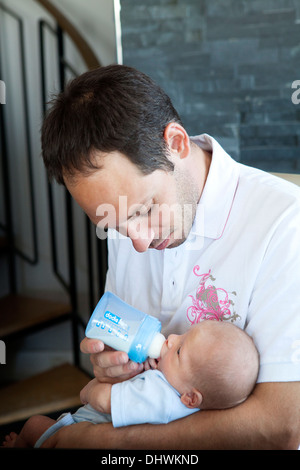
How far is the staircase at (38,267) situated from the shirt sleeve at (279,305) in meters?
1.35

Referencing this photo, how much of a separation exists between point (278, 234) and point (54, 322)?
1.90 meters

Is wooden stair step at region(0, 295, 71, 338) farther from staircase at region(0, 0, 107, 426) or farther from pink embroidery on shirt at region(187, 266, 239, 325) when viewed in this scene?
pink embroidery on shirt at region(187, 266, 239, 325)

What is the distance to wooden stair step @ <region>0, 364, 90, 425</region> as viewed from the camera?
241 centimetres

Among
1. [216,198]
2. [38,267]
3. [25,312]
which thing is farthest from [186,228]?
[38,267]

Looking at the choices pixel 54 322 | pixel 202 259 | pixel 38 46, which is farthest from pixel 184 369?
pixel 38 46

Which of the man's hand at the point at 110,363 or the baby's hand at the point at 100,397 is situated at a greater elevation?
the man's hand at the point at 110,363

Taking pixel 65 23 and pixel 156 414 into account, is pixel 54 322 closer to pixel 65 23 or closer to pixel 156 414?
pixel 65 23

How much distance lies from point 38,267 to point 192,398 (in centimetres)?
212

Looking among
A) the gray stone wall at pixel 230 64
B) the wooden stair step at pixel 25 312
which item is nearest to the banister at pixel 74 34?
the gray stone wall at pixel 230 64

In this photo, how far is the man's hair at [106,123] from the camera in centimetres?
100

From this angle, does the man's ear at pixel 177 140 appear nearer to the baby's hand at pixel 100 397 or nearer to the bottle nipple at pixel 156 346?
the bottle nipple at pixel 156 346

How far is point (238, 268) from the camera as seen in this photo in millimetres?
1089

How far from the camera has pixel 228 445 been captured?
950mm

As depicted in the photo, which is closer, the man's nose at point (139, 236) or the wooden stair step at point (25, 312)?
the man's nose at point (139, 236)
